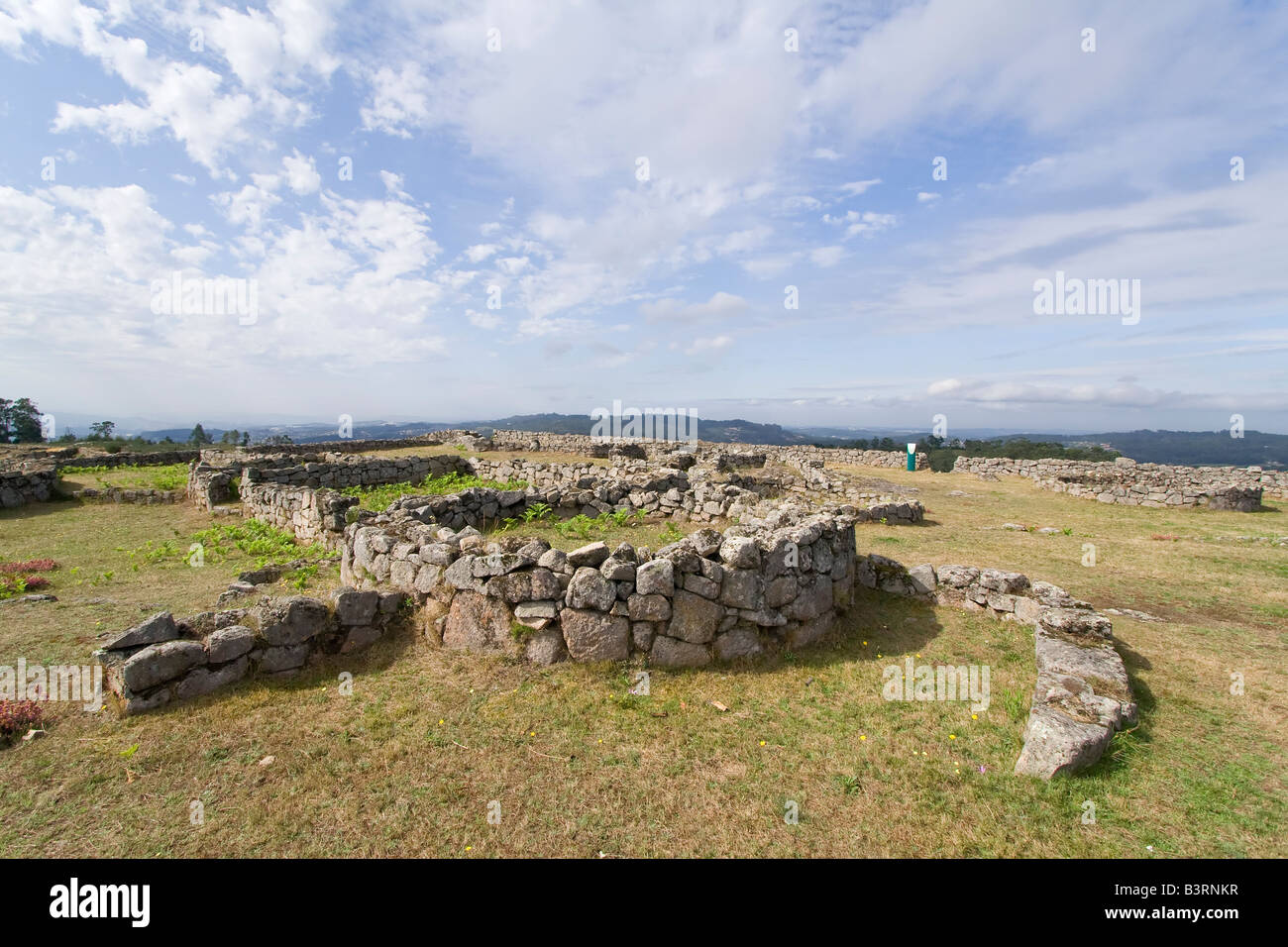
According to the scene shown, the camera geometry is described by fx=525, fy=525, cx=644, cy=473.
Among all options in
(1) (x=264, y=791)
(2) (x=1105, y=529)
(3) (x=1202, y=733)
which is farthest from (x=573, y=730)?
(2) (x=1105, y=529)

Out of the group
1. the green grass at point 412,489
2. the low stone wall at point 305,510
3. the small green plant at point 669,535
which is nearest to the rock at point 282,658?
the low stone wall at point 305,510

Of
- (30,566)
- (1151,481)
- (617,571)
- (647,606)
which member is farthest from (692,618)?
(1151,481)

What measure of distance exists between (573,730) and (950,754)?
395cm

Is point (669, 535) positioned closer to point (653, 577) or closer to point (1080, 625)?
point (653, 577)

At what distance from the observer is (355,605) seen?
23.7ft

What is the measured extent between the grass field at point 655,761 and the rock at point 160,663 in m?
0.38

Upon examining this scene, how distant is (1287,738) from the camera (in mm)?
5562

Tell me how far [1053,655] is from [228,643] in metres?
10.2

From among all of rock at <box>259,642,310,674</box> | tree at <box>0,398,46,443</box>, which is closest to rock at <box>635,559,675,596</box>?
rock at <box>259,642,310,674</box>

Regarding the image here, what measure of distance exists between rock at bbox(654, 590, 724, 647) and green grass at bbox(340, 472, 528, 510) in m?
10.0

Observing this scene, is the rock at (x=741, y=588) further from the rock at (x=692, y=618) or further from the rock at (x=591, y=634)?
the rock at (x=591, y=634)

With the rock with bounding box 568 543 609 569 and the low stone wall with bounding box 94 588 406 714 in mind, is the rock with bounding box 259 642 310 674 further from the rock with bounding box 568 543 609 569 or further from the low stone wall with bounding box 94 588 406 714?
the rock with bounding box 568 543 609 569

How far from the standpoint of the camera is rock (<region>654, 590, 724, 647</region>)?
7008 millimetres

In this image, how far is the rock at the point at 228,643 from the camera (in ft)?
20.1
